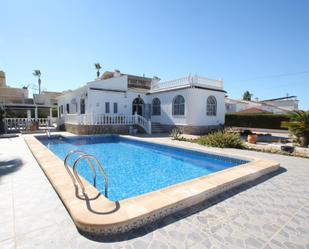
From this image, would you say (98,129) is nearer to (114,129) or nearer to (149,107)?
(114,129)

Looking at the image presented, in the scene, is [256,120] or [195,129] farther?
[256,120]

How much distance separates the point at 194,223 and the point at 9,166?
21.2 feet

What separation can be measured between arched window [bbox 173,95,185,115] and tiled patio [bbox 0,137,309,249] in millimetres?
12531

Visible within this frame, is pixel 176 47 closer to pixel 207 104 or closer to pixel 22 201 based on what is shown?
pixel 207 104

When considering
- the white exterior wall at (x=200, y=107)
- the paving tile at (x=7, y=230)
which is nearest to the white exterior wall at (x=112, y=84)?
the white exterior wall at (x=200, y=107)

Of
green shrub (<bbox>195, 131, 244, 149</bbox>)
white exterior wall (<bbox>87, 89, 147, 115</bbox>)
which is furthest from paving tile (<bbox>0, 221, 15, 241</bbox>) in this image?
white exterior wall (<bbox>87, 89, 147, 115</bbox>)

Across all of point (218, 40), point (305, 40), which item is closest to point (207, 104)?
point (218, 40)

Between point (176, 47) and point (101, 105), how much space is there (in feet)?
30.5

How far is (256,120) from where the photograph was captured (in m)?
23.3

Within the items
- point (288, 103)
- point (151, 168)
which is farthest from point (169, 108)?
point (288, 103)

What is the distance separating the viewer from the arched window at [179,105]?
657 inches

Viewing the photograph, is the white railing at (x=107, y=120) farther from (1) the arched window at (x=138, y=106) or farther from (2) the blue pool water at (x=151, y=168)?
(2) the blue pool water at (x=151, y=168)

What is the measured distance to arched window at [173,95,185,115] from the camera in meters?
16.7

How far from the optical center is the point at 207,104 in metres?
17.2
